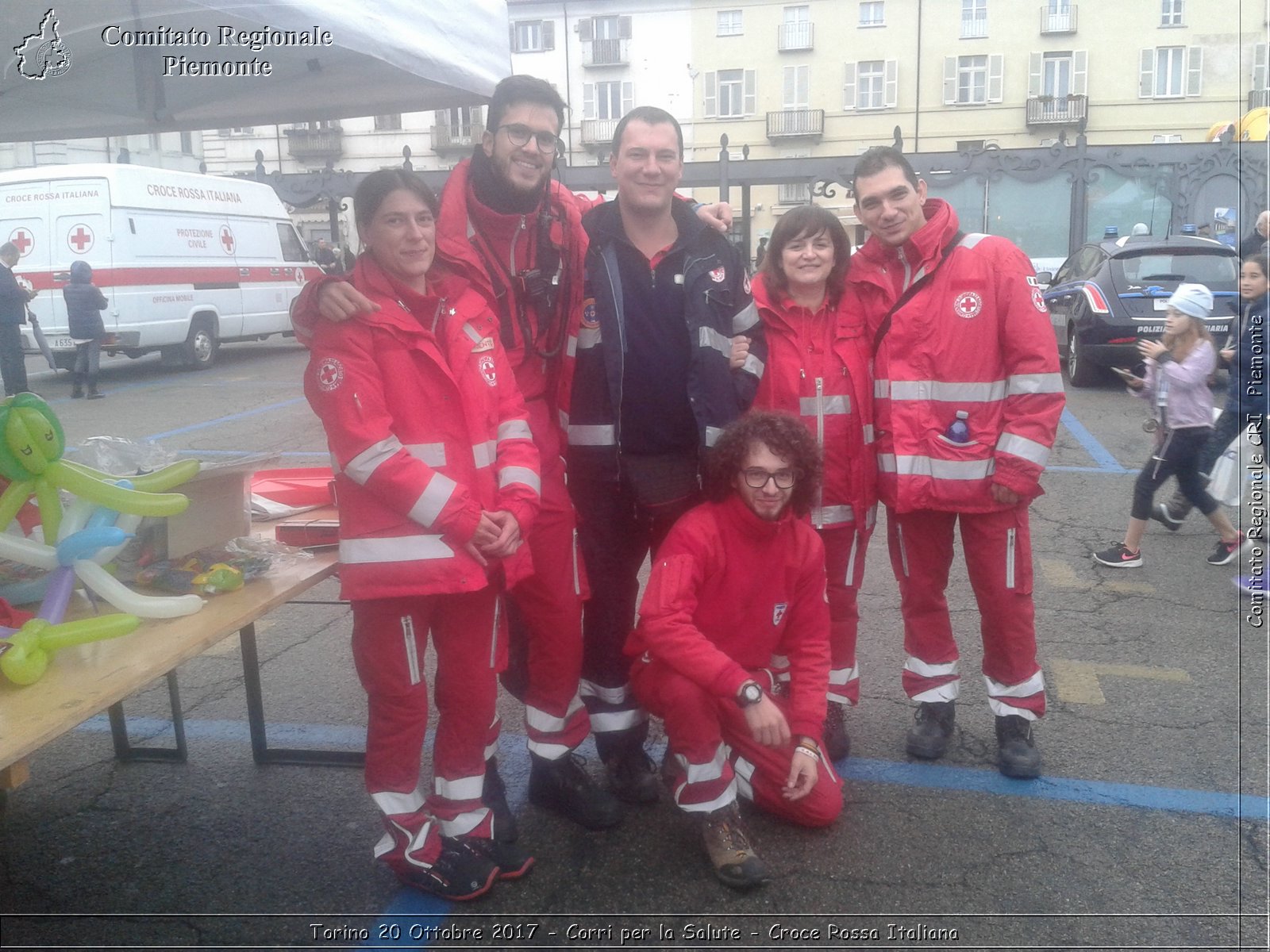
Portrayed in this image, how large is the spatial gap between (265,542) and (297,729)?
3.23ft

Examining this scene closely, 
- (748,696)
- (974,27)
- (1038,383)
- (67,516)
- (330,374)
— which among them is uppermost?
(974,27)

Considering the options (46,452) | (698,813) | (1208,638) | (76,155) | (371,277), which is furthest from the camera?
(76,155)

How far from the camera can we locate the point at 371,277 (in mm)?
2471

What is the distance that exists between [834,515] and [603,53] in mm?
19695

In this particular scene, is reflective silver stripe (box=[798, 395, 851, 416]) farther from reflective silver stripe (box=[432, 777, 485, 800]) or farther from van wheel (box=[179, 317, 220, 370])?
van wheel (box=[179, 317, 220, 370])

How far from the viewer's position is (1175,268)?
1041cm

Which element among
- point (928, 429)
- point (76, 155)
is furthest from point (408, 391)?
point (76, 155)

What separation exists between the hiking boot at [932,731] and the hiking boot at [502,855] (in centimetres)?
143

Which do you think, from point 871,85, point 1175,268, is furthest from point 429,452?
point 871,85

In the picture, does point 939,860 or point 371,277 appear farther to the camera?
point 939,860

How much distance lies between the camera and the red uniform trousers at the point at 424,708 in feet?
8.04

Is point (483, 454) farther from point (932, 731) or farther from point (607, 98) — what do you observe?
point (607, 98)

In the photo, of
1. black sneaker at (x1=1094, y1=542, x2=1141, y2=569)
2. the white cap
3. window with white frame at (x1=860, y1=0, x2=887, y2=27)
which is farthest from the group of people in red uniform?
window with white frame at (x1=860, y1=0, x2=887, y2=27)

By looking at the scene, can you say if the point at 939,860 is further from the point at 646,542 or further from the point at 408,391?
the point at 408,391
